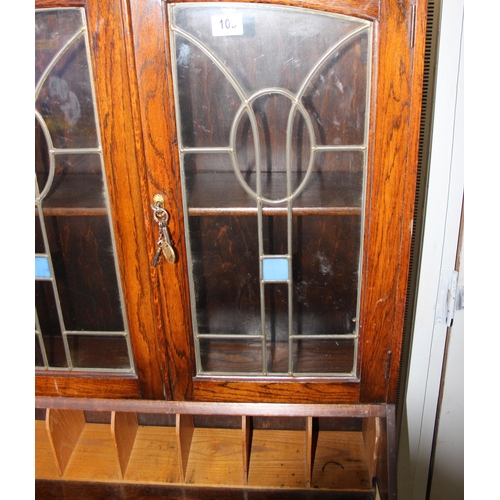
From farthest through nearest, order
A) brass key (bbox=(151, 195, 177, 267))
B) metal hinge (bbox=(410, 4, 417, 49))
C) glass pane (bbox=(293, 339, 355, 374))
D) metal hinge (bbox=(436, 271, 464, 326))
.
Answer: metal hinge (bbox=(436, 271, 464, 326)), glass pane (bbox=(293, 339, 355, 374)), brass key (bbox=(151, 195, 177, 267)), metal hinge (bbox=(410, 4, 417, 49))

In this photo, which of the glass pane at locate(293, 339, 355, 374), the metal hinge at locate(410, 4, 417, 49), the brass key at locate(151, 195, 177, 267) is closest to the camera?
the metal hinge at locate(410, 4, 417, 49)

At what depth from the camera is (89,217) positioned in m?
0.92

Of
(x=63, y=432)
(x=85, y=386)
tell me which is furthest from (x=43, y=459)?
(x=85, y=386)

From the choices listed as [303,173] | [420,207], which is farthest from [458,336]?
[303,173]

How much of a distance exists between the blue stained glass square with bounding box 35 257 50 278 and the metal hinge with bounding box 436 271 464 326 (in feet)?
2.84

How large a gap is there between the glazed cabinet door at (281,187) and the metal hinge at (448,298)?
0.76ft

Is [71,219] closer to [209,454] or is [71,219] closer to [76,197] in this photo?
[76,197]

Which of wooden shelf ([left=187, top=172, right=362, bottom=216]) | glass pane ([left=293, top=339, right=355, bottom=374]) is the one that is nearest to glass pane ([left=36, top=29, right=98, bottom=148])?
wooden shelf ([left=187, top=172, right=362, bottom=216])

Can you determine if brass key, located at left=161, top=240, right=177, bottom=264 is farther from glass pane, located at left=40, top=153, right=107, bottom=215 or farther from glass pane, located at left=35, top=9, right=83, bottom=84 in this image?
glass pane, located at left=35, top=9, right=83, bottom=84

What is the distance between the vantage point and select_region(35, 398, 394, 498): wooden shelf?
3.59 feet

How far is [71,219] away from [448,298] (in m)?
0.85

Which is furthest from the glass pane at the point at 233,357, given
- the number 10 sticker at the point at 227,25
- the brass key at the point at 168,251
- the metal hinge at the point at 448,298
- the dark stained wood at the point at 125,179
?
the number 10 sticker at the point at 227,25

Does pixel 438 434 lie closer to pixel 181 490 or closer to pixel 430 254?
pixel 430 254

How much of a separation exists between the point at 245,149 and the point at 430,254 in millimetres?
503
